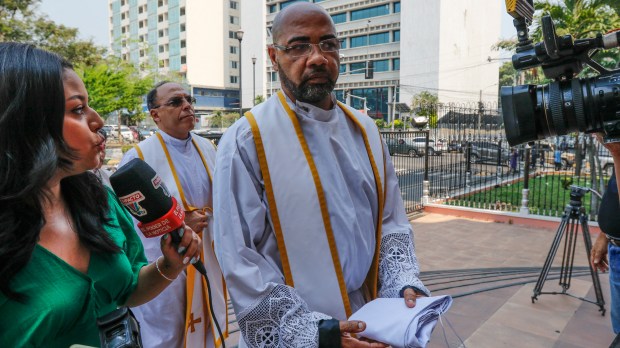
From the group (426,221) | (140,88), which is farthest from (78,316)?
(140,88)

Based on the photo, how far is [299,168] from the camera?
1690 mm

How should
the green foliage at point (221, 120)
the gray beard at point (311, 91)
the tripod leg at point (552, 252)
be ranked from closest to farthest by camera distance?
the gray beard at point (311, 91), the tripod leg at point (552, 252), the green foliage at point (221, 120)

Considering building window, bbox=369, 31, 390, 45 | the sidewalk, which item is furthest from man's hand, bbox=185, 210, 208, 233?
building window, bbox=369, 31, 390, 45

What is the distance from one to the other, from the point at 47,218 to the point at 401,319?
3.64 feet

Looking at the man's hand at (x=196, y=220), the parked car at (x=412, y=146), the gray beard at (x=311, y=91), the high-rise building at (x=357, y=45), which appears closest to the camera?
the gray beard at (x=311, y=91)

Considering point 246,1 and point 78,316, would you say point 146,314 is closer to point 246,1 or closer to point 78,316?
point 78,316

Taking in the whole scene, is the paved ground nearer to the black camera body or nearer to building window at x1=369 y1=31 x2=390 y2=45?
the black camera body

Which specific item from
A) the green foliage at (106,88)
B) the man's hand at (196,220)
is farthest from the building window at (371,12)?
the man's hand at (196,220)

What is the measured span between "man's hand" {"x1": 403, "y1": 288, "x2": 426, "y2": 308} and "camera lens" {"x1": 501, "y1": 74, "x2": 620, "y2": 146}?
761 millimetres

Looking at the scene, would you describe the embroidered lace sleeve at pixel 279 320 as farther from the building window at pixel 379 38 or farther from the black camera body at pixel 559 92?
→ the building window at pixel 379 38

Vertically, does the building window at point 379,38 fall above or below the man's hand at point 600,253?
above

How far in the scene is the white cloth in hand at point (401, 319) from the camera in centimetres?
146

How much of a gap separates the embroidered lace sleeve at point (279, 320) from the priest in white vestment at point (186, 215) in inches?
48.0

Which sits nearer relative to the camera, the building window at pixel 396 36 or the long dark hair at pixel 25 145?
the long dark hair at pixel 25 145
